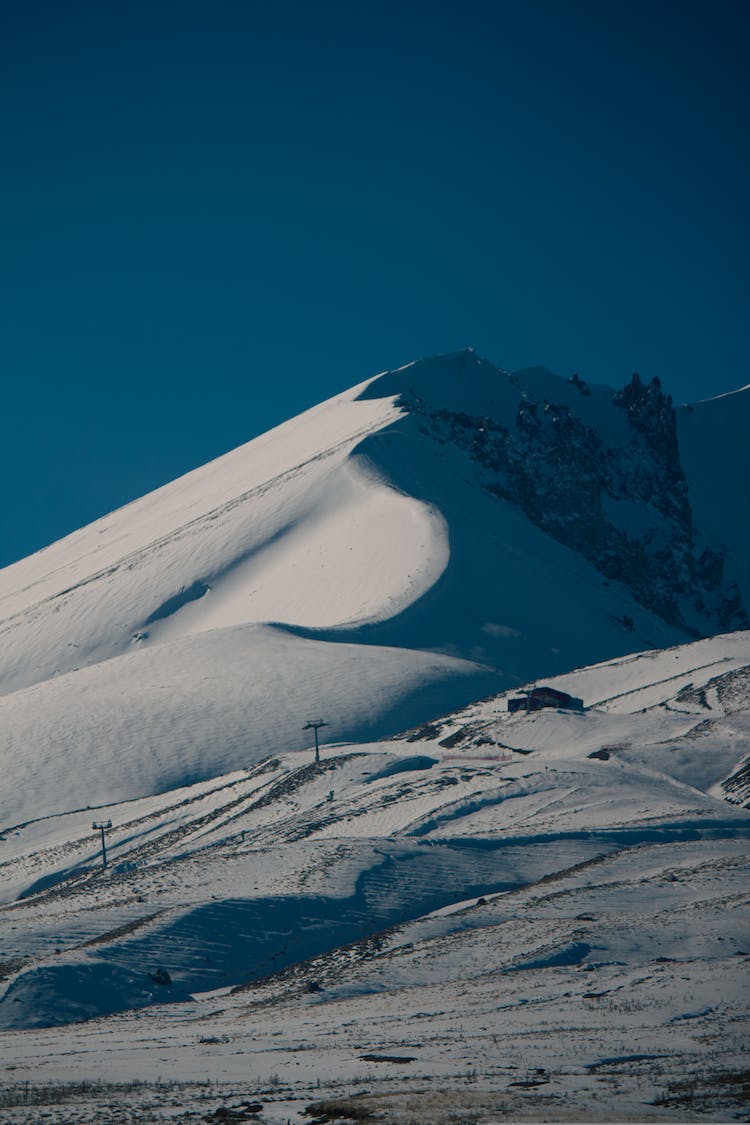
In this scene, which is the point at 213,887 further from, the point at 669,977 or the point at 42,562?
the point at 42,562

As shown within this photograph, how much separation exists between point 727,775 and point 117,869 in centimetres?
3008

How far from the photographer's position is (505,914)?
44969 millimetres

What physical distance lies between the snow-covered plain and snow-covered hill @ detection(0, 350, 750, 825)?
456mm

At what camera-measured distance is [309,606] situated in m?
127

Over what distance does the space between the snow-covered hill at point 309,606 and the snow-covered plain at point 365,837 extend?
0.46m

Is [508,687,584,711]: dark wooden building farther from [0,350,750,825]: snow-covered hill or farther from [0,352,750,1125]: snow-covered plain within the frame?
[0,350,750,825]: snow-covered hill

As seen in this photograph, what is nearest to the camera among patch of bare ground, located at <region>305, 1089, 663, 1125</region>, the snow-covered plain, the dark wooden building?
patch of bare ground, located at <region>305, 1089, 663, 1125</region>

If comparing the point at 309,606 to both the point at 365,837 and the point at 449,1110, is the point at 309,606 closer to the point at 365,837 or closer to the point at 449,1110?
the point at 365,837

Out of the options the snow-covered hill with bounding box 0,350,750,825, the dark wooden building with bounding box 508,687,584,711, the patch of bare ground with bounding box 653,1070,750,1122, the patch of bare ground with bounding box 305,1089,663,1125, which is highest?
the snow-covered hill with bounding box 0,350,750,825

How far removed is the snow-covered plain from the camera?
25.6 meters

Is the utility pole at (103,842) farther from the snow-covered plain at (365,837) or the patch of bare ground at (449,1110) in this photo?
the patch of bare ground at (449,1110)

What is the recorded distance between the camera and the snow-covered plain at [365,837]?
84.0 feet

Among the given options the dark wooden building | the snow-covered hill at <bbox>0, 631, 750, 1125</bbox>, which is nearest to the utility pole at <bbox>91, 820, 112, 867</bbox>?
the snow-covered hill at <bbox>0, 631, 750, 1125</bbox>

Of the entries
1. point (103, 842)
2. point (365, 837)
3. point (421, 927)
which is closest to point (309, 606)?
point (103, 842)
